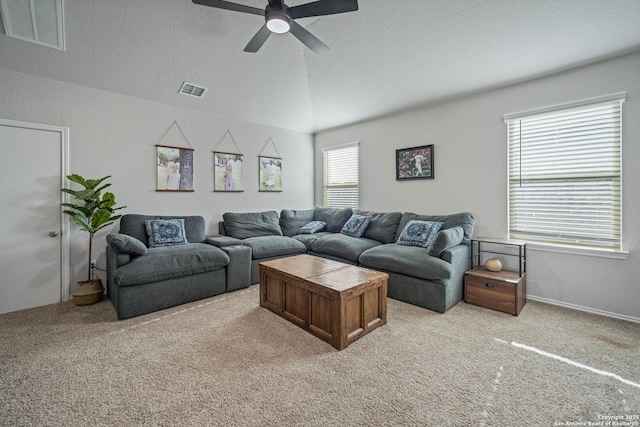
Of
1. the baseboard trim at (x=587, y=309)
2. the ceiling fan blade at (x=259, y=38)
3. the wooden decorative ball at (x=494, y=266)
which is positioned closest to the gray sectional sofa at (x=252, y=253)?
the wooden decorative ball at (x=494, y=266)

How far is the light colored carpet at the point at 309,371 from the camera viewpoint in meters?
1.56

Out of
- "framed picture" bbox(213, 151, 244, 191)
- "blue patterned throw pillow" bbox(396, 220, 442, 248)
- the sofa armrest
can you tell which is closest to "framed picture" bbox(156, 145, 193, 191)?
"framed picture" bbox(213, 151, 244, 191)

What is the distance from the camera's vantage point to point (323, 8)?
2207mm

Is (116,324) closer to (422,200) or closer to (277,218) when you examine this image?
(277,218)

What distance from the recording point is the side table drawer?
2.87m

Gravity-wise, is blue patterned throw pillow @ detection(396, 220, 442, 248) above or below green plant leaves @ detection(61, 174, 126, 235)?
below

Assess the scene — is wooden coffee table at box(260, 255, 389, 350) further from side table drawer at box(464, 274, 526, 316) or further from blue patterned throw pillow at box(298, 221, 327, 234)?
blue patterned throw pillow at box(298, 221, 327, 234)

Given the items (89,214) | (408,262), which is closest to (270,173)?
(89,214)

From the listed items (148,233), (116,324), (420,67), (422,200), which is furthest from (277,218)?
(420,67)

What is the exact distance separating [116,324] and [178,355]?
1.01m

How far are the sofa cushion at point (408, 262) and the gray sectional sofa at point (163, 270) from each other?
168 cm

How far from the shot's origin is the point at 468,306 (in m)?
3.12

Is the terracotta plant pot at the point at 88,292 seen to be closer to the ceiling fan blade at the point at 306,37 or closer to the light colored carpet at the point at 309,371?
the light colored carpet at the point at 309,371

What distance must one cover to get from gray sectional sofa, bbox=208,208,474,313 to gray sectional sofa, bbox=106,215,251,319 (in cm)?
38
